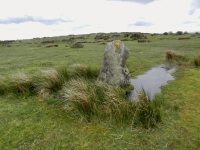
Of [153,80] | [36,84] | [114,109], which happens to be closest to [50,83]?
[36,84]

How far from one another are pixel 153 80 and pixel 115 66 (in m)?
2.89

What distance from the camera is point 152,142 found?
5.18 meters

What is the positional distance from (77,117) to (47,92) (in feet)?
9.18

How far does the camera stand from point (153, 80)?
36.6 ft

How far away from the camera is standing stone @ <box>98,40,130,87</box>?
382 inches

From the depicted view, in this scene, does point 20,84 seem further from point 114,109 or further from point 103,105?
point 114,109

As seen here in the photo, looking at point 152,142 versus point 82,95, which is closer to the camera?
point 152,142

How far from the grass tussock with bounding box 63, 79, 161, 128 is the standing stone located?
242 cm

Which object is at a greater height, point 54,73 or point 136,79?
point 54,73

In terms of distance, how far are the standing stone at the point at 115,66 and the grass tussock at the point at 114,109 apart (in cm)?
242

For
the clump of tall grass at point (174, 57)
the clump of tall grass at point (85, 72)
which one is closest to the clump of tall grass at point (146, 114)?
the clump of tall grass at point (85, 72)

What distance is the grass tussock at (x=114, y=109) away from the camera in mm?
6051

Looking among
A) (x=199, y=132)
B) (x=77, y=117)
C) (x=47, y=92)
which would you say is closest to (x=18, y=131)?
(x=77, y=117)

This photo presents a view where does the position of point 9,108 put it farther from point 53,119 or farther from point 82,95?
point 82,95
